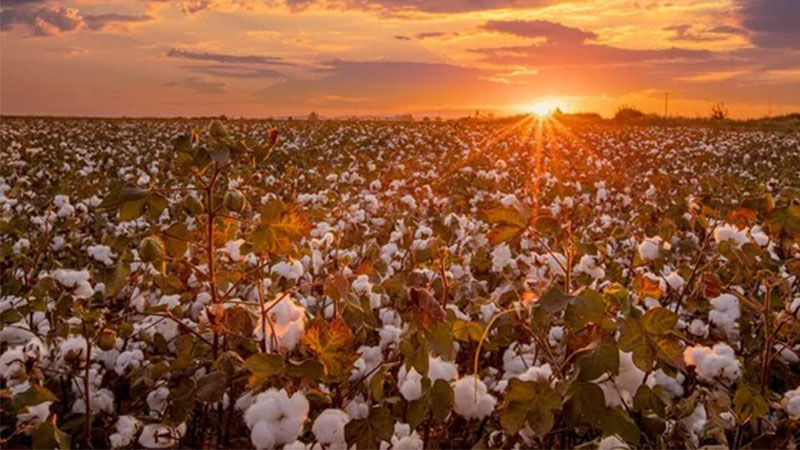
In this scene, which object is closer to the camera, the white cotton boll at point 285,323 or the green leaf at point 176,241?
the white cotton boll at point 285,323

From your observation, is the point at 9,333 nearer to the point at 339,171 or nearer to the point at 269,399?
the point at 269,399

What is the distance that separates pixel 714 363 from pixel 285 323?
1373 millimetres

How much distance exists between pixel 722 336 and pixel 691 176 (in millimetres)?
13664

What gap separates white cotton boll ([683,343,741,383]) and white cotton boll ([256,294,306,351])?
50.9 inches

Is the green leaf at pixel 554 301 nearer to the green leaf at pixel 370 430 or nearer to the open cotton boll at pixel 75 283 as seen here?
the green leaf at pixel 370 430

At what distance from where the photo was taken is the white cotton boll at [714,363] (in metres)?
2.49

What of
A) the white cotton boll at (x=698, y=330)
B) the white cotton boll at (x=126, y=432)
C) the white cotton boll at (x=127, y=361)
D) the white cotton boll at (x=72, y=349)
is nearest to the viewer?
the white cotton boll at (x=126, y=432)

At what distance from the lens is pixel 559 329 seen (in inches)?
144

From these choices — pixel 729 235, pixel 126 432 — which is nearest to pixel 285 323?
pixel 126 432

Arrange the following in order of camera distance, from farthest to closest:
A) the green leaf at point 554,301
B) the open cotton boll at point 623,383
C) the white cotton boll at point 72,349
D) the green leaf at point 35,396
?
the white cotton boll at point 72,349, the green leaf at point 35,396, the open cotton boll at point 623,383, the green leaf at point 554,301

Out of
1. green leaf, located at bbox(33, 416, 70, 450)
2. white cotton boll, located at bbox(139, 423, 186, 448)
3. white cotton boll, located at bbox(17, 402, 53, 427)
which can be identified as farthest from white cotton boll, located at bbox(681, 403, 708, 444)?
white cotton boll, located at bbox(17, 402, 53, 427)

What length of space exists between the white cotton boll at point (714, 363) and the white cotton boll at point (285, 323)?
1.29 metres

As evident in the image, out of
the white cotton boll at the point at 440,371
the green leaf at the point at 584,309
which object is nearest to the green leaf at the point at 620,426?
the green leaf at the point at 584,309

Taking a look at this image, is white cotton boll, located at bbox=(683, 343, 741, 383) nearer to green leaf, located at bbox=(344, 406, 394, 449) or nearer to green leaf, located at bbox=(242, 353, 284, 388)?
green leaf, located at bbox=(344, 406, 394, 449)
